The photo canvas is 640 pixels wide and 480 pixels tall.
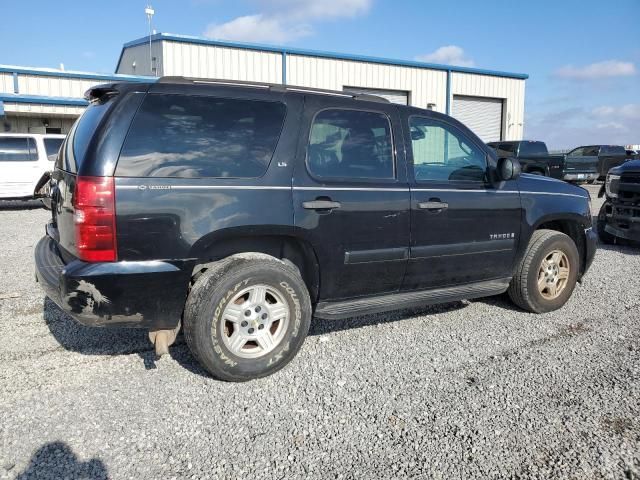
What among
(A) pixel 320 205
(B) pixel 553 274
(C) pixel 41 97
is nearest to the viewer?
(A) pixel 320 205

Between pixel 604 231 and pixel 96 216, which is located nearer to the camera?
pixel 96 216

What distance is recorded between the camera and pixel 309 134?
12.0ft

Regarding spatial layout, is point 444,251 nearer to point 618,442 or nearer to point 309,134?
point 309,134

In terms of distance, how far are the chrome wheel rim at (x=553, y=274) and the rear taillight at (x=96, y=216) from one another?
3759 millimetres

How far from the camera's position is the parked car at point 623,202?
7.78m

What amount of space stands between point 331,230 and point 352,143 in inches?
28.0

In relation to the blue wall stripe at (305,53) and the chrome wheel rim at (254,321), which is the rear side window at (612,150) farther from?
the chrome wheel rim at (254,321)

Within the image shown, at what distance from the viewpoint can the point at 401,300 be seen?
4090mm

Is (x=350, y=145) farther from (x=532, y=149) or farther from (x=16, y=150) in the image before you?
(x=532, y=149)

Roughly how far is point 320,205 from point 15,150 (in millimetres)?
12955

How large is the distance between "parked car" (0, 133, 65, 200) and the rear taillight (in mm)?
12033

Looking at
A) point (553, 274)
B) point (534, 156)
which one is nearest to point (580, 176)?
point (534, 156)

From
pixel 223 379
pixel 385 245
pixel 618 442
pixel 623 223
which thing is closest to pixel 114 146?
pixel 223 379

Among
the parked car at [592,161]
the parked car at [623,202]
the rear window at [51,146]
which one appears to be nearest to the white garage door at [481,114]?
the parked car at [592,161]
